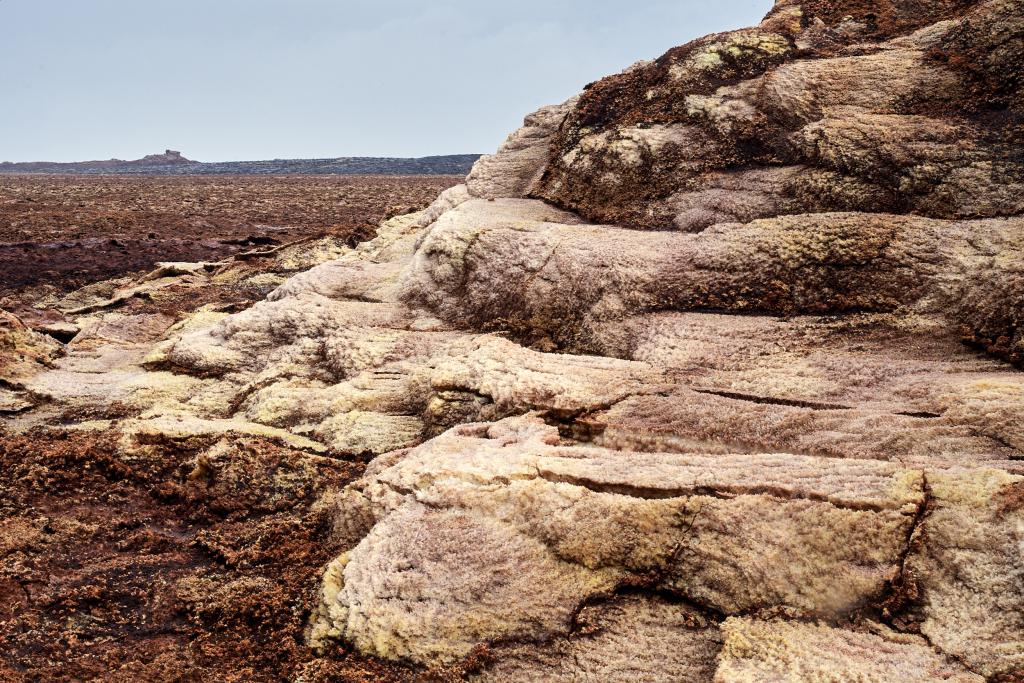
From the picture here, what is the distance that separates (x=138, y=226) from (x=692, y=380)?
Answer: 93.7ft

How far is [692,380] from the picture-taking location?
5.86 metres

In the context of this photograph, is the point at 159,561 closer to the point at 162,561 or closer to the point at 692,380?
the point at 162,561

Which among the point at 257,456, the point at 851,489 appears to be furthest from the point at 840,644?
the point at 257,456

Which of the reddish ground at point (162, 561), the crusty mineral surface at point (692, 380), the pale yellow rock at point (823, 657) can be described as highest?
the crusty mineral surface at point (692, 380)

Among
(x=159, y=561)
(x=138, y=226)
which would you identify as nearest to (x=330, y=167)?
(x=138, y=226)

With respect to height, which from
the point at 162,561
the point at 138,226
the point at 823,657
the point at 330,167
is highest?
the point at 330,167

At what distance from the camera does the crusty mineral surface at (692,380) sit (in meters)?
3.74

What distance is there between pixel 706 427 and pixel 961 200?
3656 mm

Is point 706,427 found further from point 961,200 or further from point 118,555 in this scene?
point 118,555

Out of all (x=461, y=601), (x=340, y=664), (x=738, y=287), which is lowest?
(x=340, y=664)

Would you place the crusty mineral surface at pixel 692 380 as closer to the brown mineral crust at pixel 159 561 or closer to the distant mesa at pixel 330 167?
the brown mineral crust at pixel 159 561

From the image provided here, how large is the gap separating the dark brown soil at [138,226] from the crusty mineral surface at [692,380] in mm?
8413

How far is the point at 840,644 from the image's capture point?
3434 millimetres

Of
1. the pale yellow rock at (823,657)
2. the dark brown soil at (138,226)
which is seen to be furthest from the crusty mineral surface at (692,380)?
the dark brown soil at (138,226)
